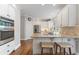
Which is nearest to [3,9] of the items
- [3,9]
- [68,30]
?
[3,9]

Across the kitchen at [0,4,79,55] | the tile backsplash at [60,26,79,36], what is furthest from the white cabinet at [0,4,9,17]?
the tile backsplash at [60,26,79,36]

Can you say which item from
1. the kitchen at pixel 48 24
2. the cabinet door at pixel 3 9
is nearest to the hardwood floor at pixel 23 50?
the kitchen at pixel 48 24

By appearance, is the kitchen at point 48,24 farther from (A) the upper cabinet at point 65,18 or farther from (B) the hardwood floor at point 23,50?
(B) the hardwood floor at point 23,50

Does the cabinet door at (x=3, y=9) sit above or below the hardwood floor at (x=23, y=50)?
above

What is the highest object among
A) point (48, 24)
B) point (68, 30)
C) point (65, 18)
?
point (65, 18)

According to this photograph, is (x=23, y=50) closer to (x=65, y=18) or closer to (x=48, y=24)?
(x=48, y=24)

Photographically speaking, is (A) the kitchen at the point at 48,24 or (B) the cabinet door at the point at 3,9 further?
A: (A) the kitchen at the point at 48,24

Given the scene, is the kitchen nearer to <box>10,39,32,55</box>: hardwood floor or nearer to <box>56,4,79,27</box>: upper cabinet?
<box>56,4,79,27</box>: upper cabinet

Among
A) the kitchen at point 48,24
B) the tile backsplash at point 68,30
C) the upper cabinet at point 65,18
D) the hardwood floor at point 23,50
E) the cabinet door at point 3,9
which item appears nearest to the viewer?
the cabinet door at point 3,9

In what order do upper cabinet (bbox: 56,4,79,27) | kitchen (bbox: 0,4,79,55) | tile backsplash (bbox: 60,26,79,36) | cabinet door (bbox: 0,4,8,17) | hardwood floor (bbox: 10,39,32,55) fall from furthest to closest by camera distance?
tile backsplash (bbox: 60,26,79,36), upper cabinet (bbox: 56,4,79,27), kitchen (bbox: 0,4,79,55), hardwood floor (bbox: 10,39,32,55), cabinet door (bbox: 0,4,8,17)

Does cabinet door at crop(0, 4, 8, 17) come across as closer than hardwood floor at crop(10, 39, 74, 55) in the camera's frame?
Yes
